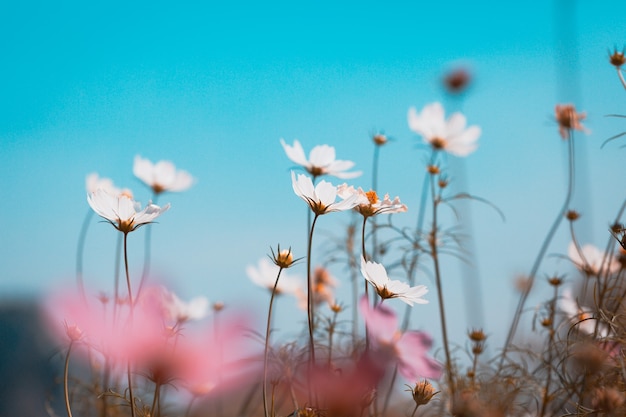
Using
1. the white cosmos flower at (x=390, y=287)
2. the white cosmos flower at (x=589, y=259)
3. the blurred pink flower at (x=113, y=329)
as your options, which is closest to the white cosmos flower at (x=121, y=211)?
the blurred pink flower at (x=113, y=329)

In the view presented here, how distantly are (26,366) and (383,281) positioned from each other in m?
0.86

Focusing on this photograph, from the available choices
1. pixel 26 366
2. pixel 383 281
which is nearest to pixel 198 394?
pixel 383 281

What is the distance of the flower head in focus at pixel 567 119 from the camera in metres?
1.09

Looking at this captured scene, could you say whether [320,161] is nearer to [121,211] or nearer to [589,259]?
[121,211]

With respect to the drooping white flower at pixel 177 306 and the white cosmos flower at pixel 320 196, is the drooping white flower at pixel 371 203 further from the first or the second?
the drooping white flower at pixel 177 306

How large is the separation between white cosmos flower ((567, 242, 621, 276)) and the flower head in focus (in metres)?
0.19

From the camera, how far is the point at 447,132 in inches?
47.7

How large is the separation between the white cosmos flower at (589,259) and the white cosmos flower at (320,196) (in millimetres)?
517

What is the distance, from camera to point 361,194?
27.5 inches

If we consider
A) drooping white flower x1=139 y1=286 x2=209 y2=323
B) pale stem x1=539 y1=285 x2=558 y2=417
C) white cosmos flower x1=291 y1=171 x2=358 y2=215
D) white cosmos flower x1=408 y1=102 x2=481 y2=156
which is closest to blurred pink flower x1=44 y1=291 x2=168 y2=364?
drooping white flower x1=139 y1=286 x2=209 y2=323

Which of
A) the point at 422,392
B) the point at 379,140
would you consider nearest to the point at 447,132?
the point at 379,140

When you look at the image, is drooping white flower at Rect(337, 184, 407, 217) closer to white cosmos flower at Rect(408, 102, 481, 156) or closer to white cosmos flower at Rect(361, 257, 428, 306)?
white cosmos flower at Rect(361, 257, 428, 306)

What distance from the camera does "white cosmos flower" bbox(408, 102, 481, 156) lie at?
3.92 feet

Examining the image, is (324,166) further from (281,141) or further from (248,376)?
(248,376)
